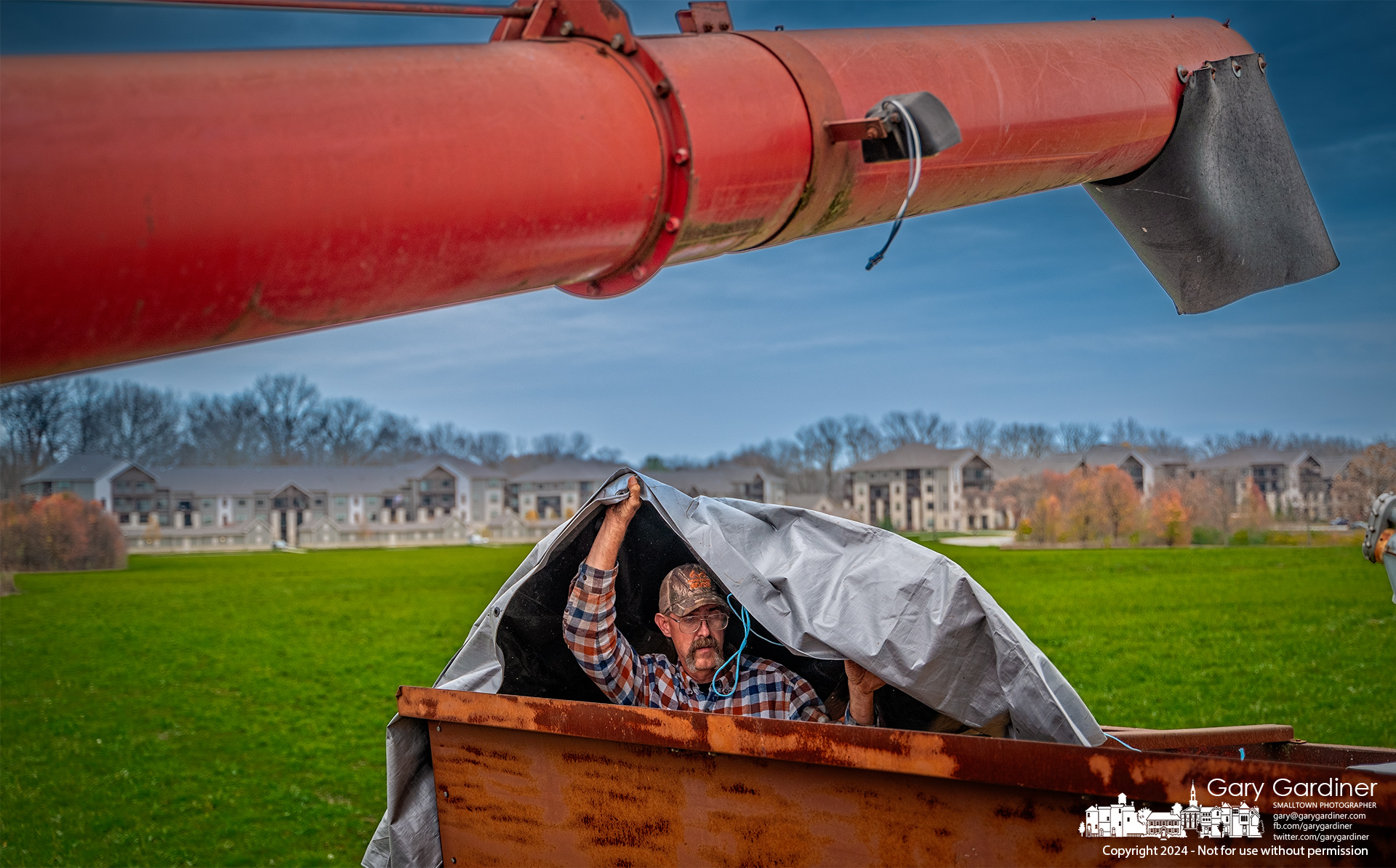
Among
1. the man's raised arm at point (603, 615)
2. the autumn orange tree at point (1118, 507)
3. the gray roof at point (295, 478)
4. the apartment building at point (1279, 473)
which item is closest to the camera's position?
the man's raised arm at point (603, 615)

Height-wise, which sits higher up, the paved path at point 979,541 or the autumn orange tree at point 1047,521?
the autumn orange tree at point 1047,521

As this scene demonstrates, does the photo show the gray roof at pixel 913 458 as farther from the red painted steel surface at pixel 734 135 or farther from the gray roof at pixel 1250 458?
the red painted steel surface at pixel 734 135

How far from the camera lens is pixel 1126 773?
96.8 inches

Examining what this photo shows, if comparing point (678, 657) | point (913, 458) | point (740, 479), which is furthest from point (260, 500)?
point (678, 657)

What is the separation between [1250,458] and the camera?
75.9m

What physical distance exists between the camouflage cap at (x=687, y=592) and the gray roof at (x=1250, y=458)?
79.4 meters

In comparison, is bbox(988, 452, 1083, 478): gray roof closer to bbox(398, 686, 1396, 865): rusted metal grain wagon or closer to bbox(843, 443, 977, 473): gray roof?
bbox(843, 443, 977, 473): gray roof

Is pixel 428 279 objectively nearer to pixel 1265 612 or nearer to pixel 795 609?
pixel 795 609

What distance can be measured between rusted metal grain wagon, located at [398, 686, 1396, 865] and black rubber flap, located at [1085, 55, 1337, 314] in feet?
5.35

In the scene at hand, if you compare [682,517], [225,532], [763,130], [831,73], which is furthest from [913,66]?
[225,532]

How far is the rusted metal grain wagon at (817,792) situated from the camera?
2.37m

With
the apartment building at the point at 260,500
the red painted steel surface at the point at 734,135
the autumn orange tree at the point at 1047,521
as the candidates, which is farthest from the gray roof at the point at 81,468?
the red painted steel surface at the point at 734,135

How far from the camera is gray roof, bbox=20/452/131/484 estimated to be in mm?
73625

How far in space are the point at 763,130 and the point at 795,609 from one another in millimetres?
1790
